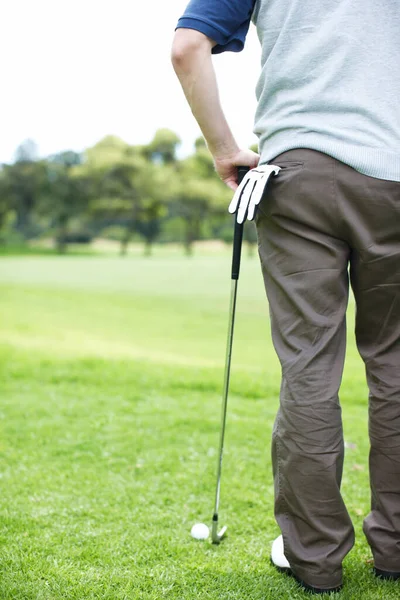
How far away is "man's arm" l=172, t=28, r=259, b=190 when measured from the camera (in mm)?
1529

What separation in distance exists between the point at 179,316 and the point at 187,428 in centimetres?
636

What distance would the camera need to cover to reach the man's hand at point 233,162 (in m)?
1.73

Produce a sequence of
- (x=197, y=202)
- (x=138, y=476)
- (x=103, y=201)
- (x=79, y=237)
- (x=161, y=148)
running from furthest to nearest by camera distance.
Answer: (x=161, y=148) → (x=197, y=202) → (x=103, y=201) → (x=79, y=237) → (x=138, y=476)

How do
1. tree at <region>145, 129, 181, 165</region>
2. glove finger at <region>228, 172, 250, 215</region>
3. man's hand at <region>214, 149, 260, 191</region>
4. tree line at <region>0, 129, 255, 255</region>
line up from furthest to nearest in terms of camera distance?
tree at <region>145, 129, 181, 165</region> → tree line at <region>0, 129, 255, 255</region> → man's hand at <region>214, 149, 260, 191</region> → glove finger at <region>228, 172, 250, 215</region>

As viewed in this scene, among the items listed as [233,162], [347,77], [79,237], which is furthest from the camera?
[79,237]

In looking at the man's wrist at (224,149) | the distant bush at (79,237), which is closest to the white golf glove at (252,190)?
the man's wrist at (224,149)

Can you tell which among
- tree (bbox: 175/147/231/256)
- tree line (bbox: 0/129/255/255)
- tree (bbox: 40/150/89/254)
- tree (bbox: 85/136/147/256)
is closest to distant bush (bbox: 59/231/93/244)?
tree line (bbox: 0/129/255/255)

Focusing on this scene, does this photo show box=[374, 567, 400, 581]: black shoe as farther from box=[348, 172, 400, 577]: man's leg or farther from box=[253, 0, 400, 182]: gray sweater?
box=[253, 0, 400, 182]: gray sweater

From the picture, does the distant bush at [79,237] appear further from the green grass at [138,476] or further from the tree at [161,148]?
the green grass at [138,476]

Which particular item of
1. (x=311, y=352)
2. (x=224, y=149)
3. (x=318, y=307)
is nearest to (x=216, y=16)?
(x=224, y=149)

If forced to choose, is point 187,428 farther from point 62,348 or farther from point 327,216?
point 62,348

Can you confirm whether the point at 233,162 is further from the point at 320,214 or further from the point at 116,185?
the point at 116,185

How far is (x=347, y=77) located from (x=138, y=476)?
1.70 metres

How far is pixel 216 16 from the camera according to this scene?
151cm
